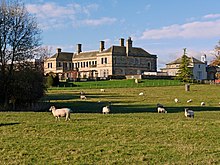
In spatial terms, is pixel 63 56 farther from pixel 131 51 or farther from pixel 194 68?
pixel 194 68

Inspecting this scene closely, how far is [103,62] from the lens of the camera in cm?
13025

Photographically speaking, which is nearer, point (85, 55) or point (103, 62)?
point (103, 62)

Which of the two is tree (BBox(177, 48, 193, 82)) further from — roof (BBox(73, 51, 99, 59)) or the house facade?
roof (BBox(73, 51, 99, 59))

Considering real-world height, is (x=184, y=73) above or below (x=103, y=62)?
below

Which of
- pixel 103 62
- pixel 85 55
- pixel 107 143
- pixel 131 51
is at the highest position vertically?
pixel 131 51

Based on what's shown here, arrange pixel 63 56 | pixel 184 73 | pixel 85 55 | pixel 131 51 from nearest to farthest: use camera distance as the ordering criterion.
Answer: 1. pixel 184 73
2. pixel 131 51
3. pixel 85 55
4. pixel 63 56

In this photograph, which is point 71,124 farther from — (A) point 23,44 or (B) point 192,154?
(A) point 23,44

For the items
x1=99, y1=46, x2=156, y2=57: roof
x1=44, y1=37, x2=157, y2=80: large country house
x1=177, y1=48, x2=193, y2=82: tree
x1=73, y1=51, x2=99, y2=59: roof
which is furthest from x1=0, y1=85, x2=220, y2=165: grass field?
x1=73, y1=51, x2=99, y2=59: roof

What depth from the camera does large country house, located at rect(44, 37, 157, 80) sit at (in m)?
129

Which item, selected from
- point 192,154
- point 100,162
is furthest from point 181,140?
point 100,162

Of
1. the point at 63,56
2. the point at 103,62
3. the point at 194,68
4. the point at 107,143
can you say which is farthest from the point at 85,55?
the point at 107,143

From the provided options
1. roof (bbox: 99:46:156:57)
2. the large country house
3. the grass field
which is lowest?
the grass field

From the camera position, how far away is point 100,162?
11438mm

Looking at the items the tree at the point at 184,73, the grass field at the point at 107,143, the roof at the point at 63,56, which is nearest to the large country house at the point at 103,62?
the roof at the point at 63,56
